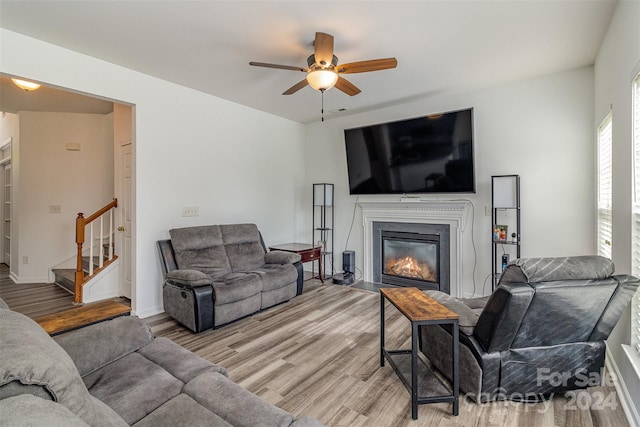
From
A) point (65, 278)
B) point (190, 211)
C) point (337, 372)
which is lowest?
point (337, 372)

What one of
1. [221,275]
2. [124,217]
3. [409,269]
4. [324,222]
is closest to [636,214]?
[409,269]

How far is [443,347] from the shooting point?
2100 millimetres

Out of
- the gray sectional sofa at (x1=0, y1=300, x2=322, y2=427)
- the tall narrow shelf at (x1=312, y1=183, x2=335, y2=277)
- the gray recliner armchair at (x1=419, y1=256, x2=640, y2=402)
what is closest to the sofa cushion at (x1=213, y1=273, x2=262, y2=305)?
the gray sectional sofa at (x1=0, y1=300, x2=322, y2=427)

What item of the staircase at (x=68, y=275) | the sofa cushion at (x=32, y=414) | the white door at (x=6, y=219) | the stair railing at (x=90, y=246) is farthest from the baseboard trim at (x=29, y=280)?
the sofa cushion at (x=32, y=414)

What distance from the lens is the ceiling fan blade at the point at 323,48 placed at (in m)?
2.36

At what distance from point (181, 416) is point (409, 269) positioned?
13.0 feet

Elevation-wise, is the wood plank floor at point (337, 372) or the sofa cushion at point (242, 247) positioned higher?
the sofa cushion at point (242, 247)

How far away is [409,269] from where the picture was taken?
4.65 m

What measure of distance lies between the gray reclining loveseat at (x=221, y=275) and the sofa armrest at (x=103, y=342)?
47.4 inches

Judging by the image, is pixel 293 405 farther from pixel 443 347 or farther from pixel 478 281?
pixel 478 281

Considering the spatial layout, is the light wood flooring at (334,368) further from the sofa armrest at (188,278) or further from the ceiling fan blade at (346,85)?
the ceiling fan blade at (346,85)

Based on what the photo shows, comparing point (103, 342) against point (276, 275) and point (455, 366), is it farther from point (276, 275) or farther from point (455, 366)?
point (276, 275)

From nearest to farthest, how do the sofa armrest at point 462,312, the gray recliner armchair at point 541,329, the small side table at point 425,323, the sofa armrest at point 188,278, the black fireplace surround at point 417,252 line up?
the gray recliner armchair at point 541,329 → the small side table at point 425,323 → the sofa armrest at point 462,312 → the sofa armrest at point 188,278 → the black fireplace surround at point 417,252

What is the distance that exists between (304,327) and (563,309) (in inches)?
86.9
